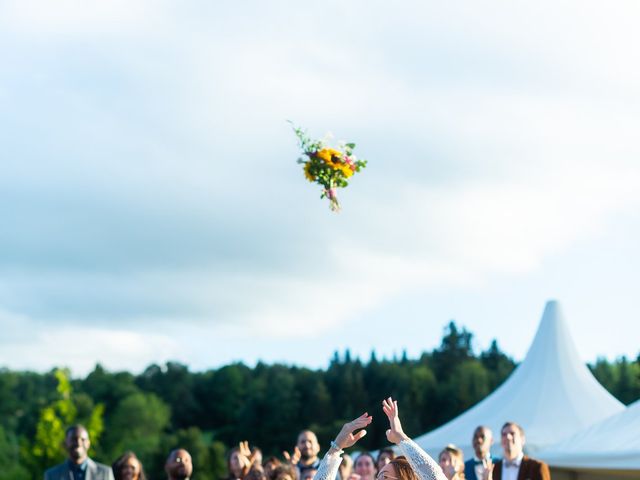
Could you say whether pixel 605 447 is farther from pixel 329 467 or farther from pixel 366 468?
pixel 329 467

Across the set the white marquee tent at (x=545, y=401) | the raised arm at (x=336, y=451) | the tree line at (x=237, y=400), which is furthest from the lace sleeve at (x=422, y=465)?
the tree line at (x=237, y=400)

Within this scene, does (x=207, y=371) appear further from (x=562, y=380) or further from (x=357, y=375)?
(x=562, y=380)

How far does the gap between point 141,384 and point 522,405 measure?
69.0 m

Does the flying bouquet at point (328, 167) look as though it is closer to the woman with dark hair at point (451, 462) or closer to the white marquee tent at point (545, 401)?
the woman with dark hair at point (451, 462)

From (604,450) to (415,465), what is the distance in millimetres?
9359

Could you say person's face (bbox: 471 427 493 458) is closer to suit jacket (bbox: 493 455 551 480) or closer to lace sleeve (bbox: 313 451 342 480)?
suit jacket (bbox: 493 455 551 480)

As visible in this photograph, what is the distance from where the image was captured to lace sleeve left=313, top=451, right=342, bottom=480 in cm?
489

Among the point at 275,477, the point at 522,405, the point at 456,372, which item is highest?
the point at 456,372

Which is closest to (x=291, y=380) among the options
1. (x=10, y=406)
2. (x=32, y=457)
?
(x=10, y=406)

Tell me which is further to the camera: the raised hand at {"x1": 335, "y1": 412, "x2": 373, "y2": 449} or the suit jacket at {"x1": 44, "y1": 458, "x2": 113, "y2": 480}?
the suit jacket at {"x1": 44, "y1": 458, "x2": 113, "y2": 480}

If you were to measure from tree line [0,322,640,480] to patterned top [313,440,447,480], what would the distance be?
1849 inches

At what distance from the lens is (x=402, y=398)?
66.1m

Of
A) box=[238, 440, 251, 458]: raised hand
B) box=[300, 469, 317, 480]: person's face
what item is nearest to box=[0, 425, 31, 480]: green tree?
box=[238, 440, 251, 458]: raised hand

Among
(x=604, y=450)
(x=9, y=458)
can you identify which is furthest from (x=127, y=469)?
(x=9, y=458)
